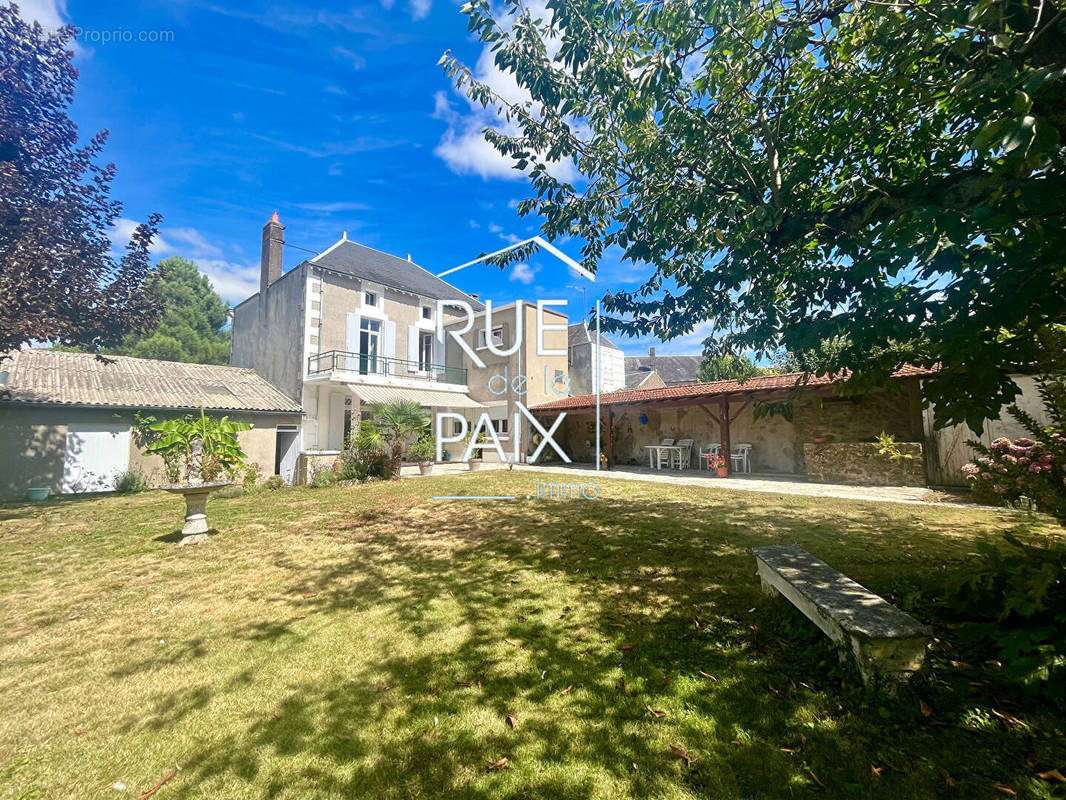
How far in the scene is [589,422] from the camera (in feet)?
75.2

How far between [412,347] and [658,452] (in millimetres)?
14435

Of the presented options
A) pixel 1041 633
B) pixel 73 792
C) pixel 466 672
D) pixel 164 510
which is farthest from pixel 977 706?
pixel 164 510

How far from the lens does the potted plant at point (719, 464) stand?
15797 mm

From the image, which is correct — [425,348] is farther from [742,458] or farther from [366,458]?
[742,458]

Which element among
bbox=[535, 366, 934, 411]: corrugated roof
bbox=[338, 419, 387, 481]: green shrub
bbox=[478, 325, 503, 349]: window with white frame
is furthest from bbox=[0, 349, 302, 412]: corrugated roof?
bbox=[535, 366, 934, 411]: corrugated roof

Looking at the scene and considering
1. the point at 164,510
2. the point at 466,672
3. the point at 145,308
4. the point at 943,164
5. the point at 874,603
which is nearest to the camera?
the point at 874,603

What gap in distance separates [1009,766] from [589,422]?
20.8 metres

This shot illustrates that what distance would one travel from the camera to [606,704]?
2.90 meters

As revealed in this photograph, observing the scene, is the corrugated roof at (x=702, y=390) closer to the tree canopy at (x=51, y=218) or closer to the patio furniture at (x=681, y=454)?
the patio furniture at (x=681, y=454)

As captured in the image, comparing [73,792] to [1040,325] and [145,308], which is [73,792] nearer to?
[1040,325]

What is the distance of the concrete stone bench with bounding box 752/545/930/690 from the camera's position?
2670 millimetres

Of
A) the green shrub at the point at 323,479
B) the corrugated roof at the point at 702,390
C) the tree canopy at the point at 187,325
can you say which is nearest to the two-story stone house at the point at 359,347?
the green shrub at the point at 323,479

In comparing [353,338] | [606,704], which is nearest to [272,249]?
[353,338]

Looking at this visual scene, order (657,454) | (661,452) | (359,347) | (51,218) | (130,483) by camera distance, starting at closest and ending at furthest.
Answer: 1. (51,218)
2. (130,483)
3. (657,454)
4. (661,452)
5. (359,347)
